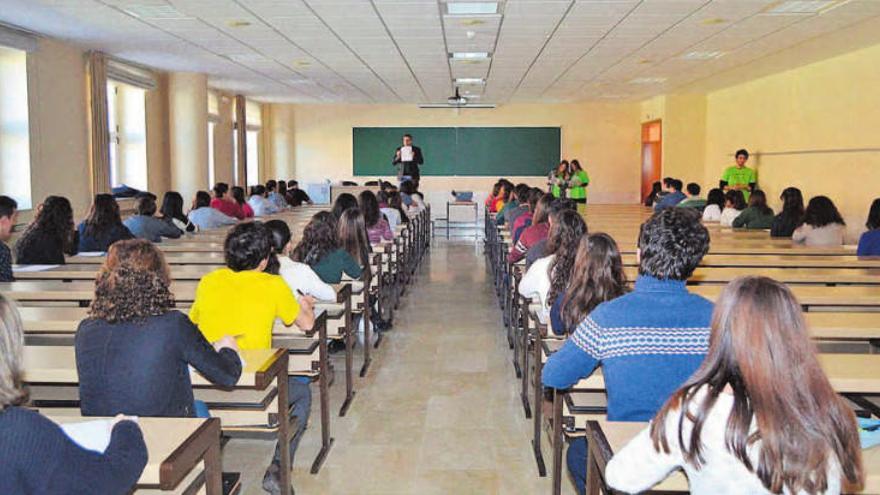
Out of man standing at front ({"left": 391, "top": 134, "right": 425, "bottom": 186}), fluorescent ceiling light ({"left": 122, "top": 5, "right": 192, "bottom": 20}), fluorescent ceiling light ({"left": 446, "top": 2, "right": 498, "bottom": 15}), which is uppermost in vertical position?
fluorescent ceiling light ({"left": 446, "top": 2, "right": 498, "bottom": 15})

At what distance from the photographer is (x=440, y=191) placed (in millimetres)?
19219

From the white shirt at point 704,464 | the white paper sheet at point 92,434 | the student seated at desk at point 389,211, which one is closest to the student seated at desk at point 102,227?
the student seated at desk at point 389,211

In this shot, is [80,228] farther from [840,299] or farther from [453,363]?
[840,299]

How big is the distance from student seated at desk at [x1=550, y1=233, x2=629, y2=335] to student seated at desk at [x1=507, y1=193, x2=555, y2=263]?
8.56 ft

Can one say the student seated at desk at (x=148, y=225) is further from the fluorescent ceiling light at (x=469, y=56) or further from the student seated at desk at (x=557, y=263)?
the fluorescent ceiling light at (x=469, y=56)

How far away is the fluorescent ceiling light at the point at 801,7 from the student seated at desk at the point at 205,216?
6267 millimetres

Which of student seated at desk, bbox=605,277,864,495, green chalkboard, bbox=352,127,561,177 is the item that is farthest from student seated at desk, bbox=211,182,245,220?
green chalkboard, bbox=352,127,561,177

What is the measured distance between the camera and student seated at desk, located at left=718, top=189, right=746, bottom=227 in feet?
31.7

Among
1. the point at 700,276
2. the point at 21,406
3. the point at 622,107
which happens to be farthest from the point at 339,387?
the point at 622,107

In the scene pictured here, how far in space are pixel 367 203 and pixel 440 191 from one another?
11.9m

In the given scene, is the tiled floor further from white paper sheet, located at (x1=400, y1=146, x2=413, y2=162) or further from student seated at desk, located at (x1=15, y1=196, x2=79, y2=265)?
white paper sheet, located at (x1=400, y1=146, x2=413, y2=162)

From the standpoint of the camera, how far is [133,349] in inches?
90.4

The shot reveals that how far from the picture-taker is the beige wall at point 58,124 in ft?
30.2

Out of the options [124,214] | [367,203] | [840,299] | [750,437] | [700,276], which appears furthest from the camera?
[124,214]
